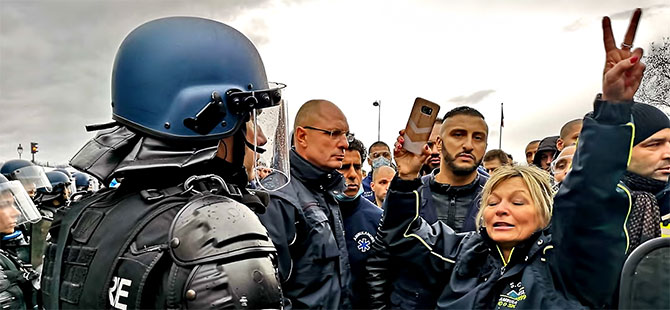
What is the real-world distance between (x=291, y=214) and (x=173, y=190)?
5.52ft

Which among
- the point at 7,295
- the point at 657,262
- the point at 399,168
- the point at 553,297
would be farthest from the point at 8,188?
the point at 657,262

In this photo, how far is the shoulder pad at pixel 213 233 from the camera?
5.01 feet

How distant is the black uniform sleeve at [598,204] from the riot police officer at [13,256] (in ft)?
13.1

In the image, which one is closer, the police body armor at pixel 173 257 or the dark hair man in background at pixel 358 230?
the police body armor at pixel 173 257

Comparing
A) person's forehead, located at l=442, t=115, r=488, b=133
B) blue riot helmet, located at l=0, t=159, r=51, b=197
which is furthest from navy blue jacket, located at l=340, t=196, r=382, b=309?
blue riot helmet, located at l=0, t=159, r=51, b=197

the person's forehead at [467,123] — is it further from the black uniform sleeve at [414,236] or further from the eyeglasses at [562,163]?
the black uniform sleeve at [414,236]

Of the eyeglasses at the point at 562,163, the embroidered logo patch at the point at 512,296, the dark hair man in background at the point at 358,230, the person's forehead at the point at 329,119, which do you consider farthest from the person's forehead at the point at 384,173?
the embroidered logo patch at the point at 512,296

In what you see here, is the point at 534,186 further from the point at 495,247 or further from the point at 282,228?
the point at 282,228

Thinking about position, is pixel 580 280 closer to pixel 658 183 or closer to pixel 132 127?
pixel 658 183

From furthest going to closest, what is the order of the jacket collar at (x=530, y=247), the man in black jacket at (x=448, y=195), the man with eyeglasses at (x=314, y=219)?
the man in black jacket at (x=448, y=195)
the man with eyeglasses at (x=314, y=219)
the jacket collar at (x=530, y=247)

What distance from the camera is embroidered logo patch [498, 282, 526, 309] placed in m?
2.56

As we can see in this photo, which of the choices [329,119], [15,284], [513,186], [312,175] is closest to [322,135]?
[329,119]

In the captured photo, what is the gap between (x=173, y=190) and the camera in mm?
1758

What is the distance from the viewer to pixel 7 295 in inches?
163
